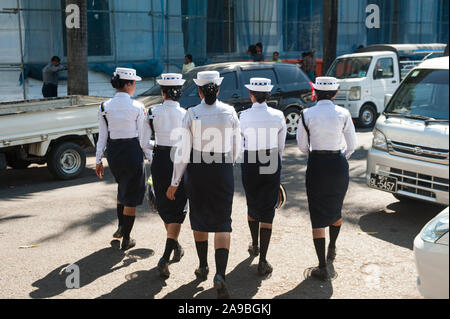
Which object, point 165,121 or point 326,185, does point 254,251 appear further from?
point 165,121

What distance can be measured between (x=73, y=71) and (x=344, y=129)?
870 cm

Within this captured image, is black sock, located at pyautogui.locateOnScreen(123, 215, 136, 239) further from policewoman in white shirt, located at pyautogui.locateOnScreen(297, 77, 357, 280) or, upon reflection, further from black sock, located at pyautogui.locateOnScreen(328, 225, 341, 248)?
black sock, located at pyautogui.locateOnScreen(328, 225, 341, 248)

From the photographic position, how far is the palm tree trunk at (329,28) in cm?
1698

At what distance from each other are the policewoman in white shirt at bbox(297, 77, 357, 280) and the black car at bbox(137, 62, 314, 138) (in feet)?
19.4

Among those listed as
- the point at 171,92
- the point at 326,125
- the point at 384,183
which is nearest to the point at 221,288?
the point at 326,125

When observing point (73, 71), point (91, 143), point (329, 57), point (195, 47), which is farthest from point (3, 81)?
point (329, 57)

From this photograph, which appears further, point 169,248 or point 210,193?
point 169,248

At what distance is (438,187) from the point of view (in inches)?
233

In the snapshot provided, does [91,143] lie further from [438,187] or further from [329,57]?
[329,57]

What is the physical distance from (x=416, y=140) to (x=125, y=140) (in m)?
3.26

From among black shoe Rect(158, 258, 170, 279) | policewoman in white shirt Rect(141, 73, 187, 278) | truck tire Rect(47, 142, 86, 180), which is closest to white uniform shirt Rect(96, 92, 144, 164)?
policewoman in white shirt Rect(141, 73, 187, 278)

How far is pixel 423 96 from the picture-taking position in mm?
6773

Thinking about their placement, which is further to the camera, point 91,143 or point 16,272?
point 91,143

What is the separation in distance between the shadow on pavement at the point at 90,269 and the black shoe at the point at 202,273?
78 centimetres
